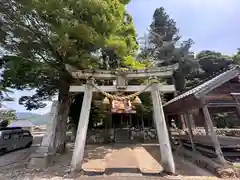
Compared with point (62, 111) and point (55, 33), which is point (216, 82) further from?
point (62, 111)

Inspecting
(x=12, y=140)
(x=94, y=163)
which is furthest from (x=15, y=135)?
(x=94, y=163)

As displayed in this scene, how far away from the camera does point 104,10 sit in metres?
7.52

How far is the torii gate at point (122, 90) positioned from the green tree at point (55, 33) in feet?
5.15

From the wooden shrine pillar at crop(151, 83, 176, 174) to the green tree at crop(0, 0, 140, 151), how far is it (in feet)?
10.5

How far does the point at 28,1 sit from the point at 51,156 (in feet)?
21.8

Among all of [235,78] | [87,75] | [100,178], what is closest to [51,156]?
[100,178]

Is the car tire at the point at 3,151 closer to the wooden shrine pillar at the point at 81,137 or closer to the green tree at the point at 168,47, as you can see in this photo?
the wooden shrine pillar at the point at 81,137

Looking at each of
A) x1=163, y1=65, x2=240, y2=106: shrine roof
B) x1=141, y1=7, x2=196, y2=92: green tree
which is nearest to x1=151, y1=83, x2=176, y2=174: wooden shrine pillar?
x1=163, y1=65, x2=240, y2=106: shrine roof

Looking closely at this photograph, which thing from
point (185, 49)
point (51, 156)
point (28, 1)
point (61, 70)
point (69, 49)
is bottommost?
point (51, 156)

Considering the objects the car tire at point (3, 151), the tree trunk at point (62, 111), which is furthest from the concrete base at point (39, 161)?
the car tire at point (3, 151)

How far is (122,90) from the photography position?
24.9 ft

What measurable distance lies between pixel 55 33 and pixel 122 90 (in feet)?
12.8

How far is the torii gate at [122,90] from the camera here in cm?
647

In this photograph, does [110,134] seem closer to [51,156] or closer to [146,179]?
[51,156]
